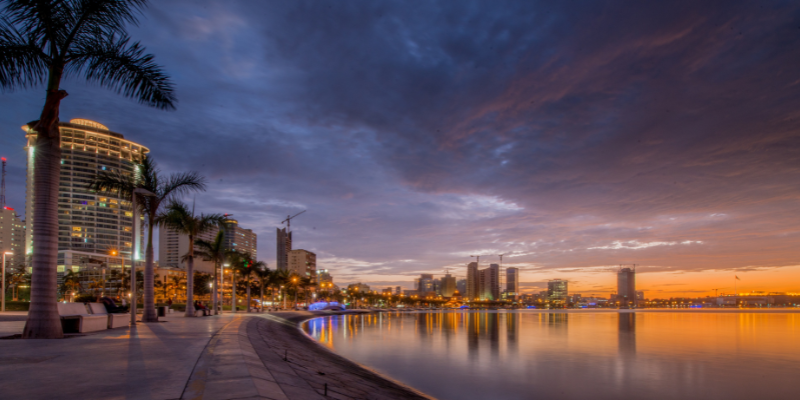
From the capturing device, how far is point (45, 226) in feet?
44.1

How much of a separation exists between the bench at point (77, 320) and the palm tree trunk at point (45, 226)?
8.58 feet

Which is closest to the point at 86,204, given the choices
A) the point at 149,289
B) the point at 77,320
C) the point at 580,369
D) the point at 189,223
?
the point at 189,223

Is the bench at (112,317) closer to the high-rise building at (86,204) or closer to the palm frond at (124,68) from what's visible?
the palm frond at (124,68)

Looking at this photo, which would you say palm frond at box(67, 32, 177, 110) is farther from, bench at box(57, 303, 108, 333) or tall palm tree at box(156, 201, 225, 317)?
tall palm tree at box(156, 201, 225, 317)

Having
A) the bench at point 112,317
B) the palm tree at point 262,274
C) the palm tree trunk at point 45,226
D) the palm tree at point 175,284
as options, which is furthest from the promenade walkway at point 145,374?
the palm tree at point 175,284

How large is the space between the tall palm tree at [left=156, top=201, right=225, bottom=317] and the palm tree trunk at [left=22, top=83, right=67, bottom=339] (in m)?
17.2

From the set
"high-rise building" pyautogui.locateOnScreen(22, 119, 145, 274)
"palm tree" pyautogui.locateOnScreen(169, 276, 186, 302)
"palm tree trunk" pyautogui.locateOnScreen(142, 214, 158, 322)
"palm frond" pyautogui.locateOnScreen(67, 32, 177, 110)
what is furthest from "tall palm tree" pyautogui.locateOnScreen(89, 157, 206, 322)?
"high-rise building" pyautogui.locateOnScreen(22, 119, 145, 274)

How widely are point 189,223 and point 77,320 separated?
18652mm

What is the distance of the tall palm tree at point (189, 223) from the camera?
32.3 m

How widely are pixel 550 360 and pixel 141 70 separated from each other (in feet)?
91.3

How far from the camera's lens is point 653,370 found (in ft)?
85.6

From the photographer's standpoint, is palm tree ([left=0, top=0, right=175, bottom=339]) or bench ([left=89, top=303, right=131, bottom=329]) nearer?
palm tree ([left=0, top=0, right=175, bottom=339])

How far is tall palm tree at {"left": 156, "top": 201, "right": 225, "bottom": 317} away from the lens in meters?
32.3

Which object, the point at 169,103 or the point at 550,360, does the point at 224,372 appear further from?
the point at 550,360
